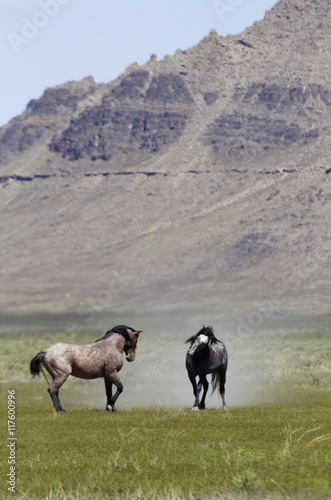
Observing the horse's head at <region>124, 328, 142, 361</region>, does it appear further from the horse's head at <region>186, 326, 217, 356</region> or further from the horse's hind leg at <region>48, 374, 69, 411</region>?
the horse's hind leg at <region>48, 374, 69, 411</region>

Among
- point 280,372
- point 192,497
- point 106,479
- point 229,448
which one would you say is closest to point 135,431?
point 229,448

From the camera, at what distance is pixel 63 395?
32000mm

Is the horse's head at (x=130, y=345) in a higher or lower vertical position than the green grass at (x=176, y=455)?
higher

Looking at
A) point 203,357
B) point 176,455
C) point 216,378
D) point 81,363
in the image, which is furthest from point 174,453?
point 216,378

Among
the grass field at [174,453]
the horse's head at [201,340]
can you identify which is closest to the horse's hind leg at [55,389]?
the grass field at [174,453]

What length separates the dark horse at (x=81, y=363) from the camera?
21156 millimetres

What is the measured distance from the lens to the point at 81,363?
21344mm

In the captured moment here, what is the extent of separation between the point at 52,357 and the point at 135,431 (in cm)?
581

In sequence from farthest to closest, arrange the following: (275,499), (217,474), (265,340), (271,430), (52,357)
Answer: (265,340), (52,357), (271,430), (217,474), (275,499)

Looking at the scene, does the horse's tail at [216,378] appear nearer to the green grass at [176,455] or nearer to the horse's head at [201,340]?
the horse's head at [201,340]

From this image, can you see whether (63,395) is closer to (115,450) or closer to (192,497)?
(115,450)

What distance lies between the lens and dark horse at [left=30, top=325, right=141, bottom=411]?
2116 cm

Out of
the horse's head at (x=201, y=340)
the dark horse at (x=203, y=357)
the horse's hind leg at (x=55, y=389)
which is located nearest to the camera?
the horse's hind leg at (x=55, y=389)

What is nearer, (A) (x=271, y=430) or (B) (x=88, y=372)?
(A) (x=271, y=430)
